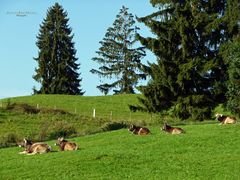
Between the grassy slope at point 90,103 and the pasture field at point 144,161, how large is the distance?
44.1 m

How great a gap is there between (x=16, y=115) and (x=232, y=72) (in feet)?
83.8

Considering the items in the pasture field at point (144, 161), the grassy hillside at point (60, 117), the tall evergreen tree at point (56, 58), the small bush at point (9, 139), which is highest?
the tall evergreen tree at point (56, 58)

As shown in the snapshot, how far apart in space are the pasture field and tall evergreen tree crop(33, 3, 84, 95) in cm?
6788

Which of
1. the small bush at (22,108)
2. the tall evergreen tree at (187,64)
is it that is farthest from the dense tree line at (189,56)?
the small bush at (22,108)

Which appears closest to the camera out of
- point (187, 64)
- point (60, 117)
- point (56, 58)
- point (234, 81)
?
point (234, 81)

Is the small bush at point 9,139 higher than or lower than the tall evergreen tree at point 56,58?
lower

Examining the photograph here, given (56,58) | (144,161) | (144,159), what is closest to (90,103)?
(56,58)

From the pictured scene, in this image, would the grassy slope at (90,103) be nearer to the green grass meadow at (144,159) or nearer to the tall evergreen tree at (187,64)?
the tall evergreen tree at (187,64)

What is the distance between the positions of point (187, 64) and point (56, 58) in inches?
1955

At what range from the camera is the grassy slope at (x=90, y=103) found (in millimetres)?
73750

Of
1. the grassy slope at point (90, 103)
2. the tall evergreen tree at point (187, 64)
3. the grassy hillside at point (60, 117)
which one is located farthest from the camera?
the grassy slope at point (90, 103)

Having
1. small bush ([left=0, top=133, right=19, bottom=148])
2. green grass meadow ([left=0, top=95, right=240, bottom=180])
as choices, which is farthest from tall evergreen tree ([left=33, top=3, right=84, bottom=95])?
green grass meadow ([left=0, top=95, right=240, bottom=180])

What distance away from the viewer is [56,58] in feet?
312

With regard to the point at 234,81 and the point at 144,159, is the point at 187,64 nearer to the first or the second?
the point at 234,81
